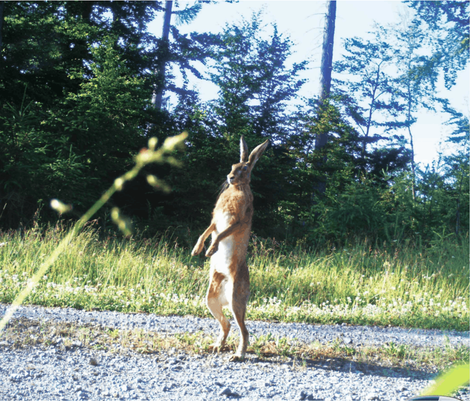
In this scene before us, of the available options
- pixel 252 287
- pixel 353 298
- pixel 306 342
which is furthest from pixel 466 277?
pixel 306 342

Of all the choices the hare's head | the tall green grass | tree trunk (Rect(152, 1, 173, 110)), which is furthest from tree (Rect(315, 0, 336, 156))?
the hare's head

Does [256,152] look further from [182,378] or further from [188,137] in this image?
[188,137]

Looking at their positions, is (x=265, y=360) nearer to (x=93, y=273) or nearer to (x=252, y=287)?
(x=252, y=287)

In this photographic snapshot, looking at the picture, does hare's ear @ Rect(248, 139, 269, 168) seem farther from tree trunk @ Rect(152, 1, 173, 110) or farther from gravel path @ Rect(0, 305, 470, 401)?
tree trunk @ Rect(152, 1, 173, 110)

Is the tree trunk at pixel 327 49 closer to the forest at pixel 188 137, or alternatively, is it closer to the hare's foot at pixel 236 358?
the forest at pixel 188 137

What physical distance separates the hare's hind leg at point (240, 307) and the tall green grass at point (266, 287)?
69.4 inches

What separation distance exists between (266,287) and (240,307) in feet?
11.4

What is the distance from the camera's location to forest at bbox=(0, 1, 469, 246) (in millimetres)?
10547

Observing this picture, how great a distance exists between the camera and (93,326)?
4.73 meters

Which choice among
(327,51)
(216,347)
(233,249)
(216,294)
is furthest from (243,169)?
(327,51)

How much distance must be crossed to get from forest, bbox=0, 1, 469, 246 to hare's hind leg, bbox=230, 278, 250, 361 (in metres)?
6.81

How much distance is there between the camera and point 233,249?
153 inches

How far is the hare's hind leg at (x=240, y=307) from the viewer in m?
3.79

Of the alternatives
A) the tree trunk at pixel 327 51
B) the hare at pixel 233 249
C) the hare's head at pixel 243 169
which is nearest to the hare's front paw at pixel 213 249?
the hare at pixel 233 249
